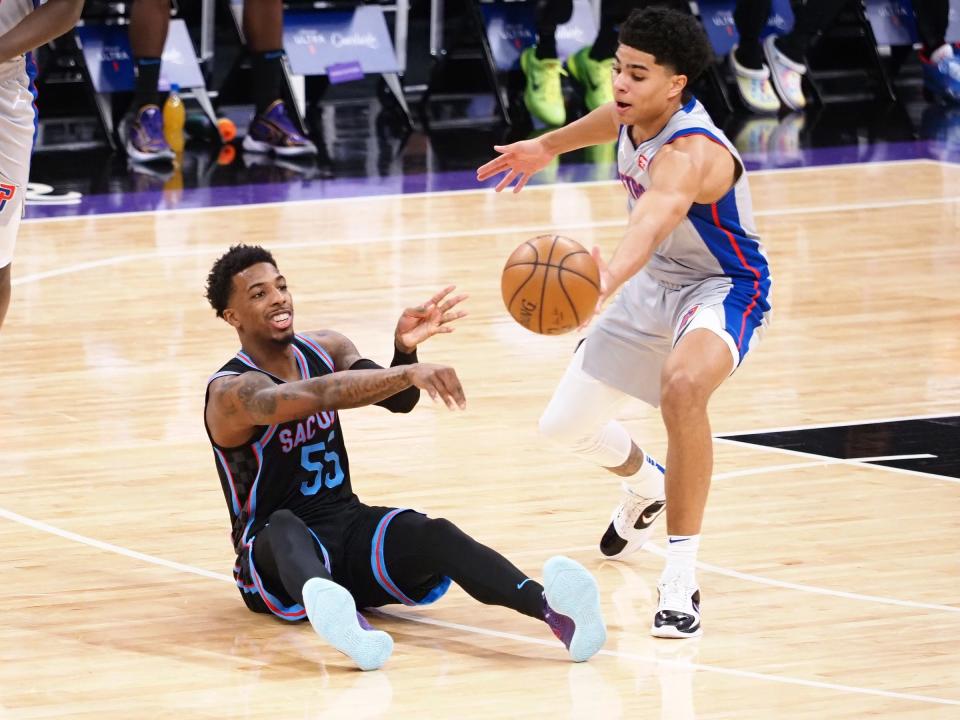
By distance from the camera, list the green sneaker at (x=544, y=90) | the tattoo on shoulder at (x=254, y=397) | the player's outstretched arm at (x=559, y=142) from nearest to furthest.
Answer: the tattoo on shoulder at (x=254, y=397) → the player's outstretched arm at (x=559, y=142) → the green sneaker at (x=544, y=90)

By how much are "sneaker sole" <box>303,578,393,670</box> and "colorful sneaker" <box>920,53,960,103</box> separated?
452 inches

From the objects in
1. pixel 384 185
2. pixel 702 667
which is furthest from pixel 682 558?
pixel 384 185

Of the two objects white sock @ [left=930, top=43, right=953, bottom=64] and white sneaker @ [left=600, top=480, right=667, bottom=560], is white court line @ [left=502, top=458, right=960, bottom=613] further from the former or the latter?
white sock @ [left=930, top=43, right=953, bottom=64]

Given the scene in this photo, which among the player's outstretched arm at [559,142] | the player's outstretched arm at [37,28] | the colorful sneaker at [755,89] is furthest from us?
the colorful sneaker at [755,89]

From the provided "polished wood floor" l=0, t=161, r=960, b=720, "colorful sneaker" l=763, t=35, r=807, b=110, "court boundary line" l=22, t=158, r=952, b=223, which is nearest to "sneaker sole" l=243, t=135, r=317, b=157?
"court boundary line" l=22, t=158, r=952, b=223

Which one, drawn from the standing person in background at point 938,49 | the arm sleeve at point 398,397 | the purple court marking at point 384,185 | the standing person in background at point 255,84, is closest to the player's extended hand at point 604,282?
the arm sleeve at point 398,397

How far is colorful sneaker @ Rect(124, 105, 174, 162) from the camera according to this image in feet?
40.3

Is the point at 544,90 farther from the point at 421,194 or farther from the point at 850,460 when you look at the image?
the point at 850,460

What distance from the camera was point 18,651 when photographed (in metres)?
4.79

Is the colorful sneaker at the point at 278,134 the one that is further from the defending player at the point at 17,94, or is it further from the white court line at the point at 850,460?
the white court line at the point at 850,460

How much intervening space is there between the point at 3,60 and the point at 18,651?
2.32m

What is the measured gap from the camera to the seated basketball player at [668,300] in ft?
16.2

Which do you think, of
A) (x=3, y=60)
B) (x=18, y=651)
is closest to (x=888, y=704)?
(x=18, y=651)

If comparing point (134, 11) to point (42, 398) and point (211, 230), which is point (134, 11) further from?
point (42, 398)
